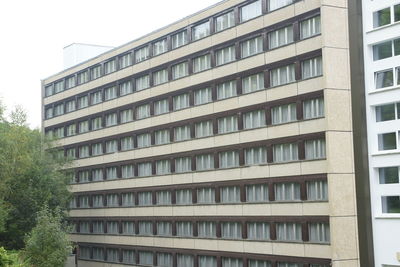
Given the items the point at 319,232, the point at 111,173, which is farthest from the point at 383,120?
the point at 111,173

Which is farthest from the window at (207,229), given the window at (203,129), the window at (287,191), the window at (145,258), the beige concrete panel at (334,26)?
the beige concrete panel at (334,26)

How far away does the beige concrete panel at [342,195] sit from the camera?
43094 millimetres

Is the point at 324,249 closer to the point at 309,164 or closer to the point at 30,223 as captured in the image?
the point at 309,164

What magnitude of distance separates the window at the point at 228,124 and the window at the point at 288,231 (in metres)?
9.22

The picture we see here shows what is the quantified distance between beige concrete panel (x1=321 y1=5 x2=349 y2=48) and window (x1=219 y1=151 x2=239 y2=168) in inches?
495

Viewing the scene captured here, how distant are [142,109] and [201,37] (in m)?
12.2

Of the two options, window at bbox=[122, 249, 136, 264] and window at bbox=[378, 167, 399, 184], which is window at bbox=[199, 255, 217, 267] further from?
window at bbox=[378, 167, 399, 184]

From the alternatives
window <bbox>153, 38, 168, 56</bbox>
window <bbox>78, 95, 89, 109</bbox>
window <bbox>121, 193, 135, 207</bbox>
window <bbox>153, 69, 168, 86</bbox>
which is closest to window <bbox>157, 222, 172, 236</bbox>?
Result: window <bbox>121, 193, 135, 207</bbox>

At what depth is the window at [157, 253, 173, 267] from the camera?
198 ft

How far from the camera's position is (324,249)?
1709 inches

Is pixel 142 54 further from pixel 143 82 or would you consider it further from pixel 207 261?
pixel 207 261

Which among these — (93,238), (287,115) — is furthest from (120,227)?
(287,115)

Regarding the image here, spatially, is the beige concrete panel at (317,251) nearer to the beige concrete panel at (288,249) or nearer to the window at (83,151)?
the beige concrete panel at (288,249)

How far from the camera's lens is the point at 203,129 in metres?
56.2
